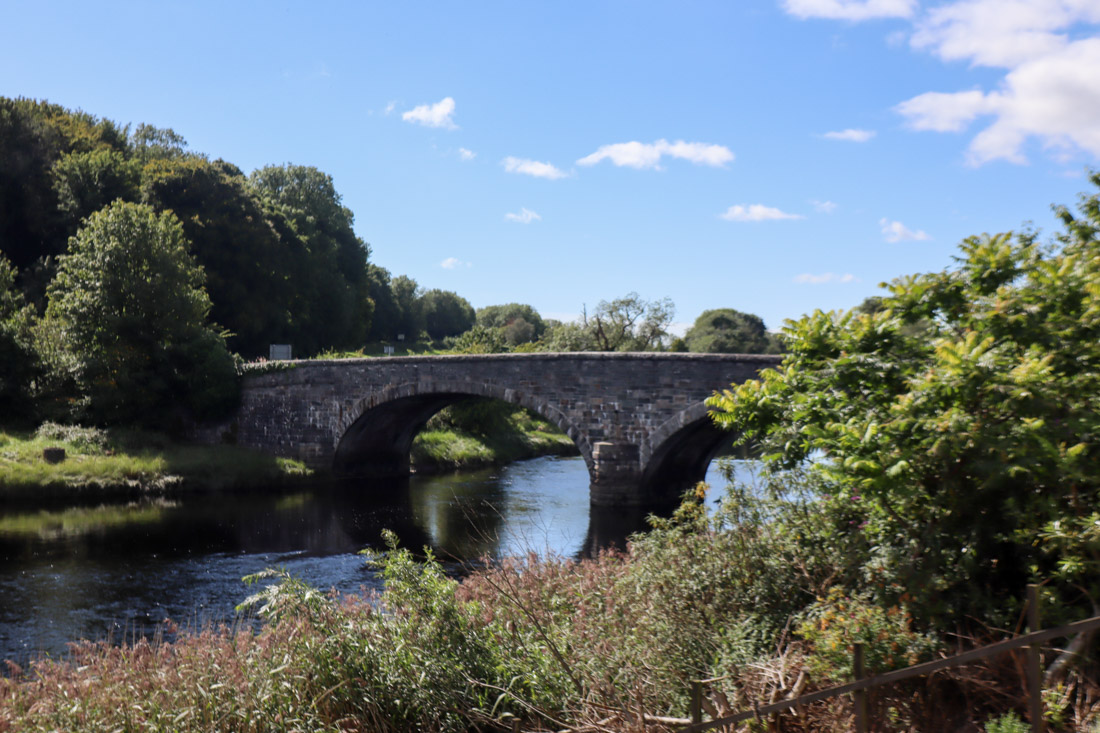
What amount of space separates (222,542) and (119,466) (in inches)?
301

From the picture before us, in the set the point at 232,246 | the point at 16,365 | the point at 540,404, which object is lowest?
the point at 540,404

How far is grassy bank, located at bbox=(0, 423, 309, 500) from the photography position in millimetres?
21672

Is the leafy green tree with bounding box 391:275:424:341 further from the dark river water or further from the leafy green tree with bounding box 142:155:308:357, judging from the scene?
the dark river water

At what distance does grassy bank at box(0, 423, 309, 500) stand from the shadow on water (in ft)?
3.45

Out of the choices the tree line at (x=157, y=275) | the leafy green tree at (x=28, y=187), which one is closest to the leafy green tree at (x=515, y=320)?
the tree line at (x=157, y=275)

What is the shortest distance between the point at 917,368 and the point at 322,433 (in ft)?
78.5

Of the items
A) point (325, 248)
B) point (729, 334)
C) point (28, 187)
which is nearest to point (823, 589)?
point (28, 187)

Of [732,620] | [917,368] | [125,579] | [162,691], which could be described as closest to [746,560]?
[732,620]

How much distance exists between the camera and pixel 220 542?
17.4 metres

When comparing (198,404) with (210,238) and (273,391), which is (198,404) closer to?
(273,391)

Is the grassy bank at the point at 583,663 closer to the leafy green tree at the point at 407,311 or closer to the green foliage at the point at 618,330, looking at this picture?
the green foliage at the point at 618,330

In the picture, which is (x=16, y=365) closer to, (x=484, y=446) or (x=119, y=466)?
(x=119, y=466)

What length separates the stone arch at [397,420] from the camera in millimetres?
22891

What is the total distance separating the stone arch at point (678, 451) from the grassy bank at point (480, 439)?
10731mm
